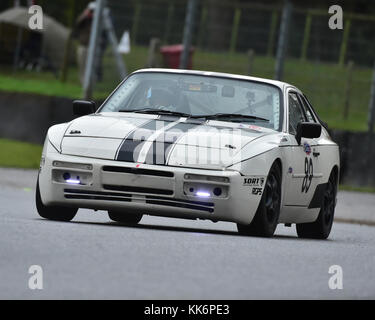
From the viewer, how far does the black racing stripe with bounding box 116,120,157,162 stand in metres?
10.9

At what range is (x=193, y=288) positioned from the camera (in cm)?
750

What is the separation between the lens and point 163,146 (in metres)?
10.9

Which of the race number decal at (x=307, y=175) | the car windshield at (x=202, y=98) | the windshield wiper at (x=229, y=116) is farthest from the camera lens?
the race number decal at (x=307, y=175)

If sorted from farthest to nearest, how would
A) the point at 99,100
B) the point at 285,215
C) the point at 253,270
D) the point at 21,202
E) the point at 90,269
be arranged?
the point at 99,100, the point at 21,202, the point at 285,215, the point at 253,270, the point at 90,269

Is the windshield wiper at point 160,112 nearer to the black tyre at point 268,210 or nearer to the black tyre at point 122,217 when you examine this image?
the black tyre at point 268,210

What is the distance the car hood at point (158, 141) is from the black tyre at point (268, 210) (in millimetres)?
375

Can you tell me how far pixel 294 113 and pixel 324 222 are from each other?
1.14 meters

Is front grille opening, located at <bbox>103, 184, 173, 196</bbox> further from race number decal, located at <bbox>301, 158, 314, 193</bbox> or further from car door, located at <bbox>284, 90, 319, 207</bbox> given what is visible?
race number decal, located at <bbox>301, 158, 314, 193</bbox>

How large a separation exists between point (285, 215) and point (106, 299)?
5363 mm

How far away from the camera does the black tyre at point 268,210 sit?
11.2m

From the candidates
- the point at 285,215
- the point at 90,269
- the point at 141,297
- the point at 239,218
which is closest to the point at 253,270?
the point at 90,269

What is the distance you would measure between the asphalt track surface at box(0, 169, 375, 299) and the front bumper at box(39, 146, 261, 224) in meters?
0.20

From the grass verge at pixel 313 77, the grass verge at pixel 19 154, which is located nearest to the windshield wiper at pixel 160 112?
the grass verge at pixel 19 154

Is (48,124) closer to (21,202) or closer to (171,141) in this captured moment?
(21,202)
